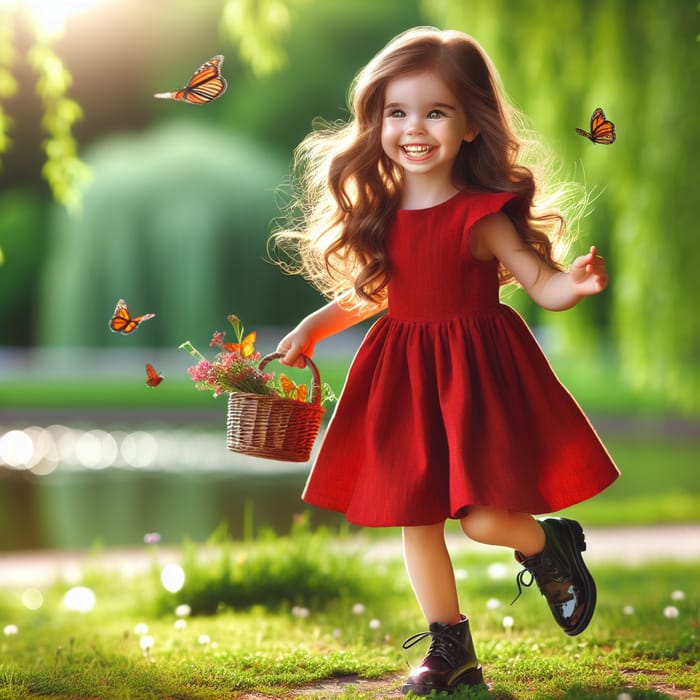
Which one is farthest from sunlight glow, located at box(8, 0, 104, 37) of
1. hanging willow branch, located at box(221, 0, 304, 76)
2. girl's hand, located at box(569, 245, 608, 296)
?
girl's hand, located at box(569, 245, 608, 296)

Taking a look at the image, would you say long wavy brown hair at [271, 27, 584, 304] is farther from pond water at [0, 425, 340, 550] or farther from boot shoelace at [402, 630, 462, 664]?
pond water at [0, 425, 340, 550]

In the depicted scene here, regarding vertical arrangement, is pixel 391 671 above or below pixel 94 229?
below

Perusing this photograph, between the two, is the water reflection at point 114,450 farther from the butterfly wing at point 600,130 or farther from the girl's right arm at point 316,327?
the butterfly wing at point 600,130

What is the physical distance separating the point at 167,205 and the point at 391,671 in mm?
14375

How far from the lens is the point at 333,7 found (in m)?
20.8

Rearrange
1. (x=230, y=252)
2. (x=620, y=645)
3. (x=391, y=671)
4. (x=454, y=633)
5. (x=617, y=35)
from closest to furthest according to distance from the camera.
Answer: (x=454, y=633) → (x=391, y=671) → (x=620, y=645) → (x=617, y=35) → (x=230, y=252)

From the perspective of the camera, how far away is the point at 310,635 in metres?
3.63

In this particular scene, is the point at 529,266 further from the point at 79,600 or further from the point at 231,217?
the point at 231,217

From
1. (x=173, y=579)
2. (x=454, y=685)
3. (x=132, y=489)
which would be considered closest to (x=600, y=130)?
(x=454, y=685)

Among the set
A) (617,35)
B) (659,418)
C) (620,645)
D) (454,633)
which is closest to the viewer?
(454,633)

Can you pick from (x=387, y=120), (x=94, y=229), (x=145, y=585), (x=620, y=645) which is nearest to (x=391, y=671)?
(x=620, y=645)

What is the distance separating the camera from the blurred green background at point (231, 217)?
7.15m

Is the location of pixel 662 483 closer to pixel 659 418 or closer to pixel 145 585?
pixel 659 418

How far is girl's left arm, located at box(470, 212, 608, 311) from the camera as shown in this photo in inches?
108
